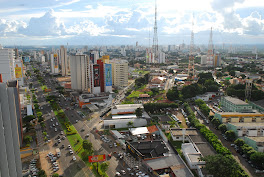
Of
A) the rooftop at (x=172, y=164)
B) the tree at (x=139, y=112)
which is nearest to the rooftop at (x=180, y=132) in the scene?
the rooftop at (x=172, y=164)

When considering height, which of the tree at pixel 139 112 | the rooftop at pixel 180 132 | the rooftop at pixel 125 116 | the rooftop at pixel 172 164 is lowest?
the rooftop at pixel 172 164

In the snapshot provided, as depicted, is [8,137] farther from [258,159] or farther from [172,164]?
[258,159]

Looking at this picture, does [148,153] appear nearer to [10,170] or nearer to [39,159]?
[39,159]

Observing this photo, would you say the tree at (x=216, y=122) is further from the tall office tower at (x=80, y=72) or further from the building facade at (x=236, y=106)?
the tall office tower at (x=80, y=72)

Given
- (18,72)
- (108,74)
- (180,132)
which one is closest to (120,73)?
(108,74)

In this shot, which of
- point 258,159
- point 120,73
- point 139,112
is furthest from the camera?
point 120,73

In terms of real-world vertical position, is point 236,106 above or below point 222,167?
above

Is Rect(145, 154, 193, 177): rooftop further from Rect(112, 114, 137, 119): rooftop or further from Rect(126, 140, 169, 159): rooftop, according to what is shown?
Rect(112, 114, 137, 119): rooftop
